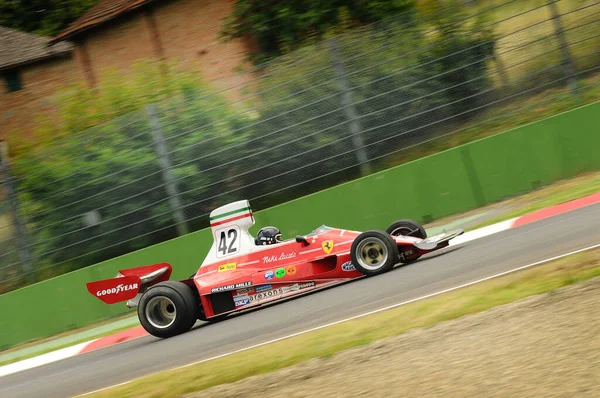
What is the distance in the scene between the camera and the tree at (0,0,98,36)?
142 ft

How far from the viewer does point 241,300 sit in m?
10.0

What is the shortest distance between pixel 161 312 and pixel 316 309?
224 cm

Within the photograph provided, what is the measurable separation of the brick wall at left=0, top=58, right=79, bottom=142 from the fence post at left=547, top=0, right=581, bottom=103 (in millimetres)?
23701

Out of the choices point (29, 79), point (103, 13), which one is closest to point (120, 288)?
point (103, 13)

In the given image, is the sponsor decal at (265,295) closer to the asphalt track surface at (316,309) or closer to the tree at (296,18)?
the asphalt track surface at (316,309)

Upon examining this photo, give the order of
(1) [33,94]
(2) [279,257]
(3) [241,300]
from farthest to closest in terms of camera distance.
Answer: (1) [33,94]
(3) [241,300]
(2) [279,257]

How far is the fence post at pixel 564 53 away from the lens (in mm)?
13945

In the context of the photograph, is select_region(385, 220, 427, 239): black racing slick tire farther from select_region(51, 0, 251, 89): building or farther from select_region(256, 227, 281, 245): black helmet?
select_region(51, 0, 251, 89): building

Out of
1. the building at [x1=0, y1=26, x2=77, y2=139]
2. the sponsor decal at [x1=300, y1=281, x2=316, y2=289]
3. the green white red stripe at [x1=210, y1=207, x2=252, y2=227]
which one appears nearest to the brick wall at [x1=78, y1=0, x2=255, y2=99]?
the building at [x1=0, y1=26, x2=77, y2=139]

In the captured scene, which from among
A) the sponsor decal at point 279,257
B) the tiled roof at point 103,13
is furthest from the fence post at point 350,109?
the tiled roof at point 103,13

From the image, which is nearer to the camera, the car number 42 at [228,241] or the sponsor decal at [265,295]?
the sponsor decal at [265,295]

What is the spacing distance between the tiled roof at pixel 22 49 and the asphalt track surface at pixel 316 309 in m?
25.7

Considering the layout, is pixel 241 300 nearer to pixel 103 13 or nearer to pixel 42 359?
pixel 42 359

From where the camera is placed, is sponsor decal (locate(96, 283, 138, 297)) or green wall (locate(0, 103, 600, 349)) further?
green wall (locate(0, 103, 600, 349))
